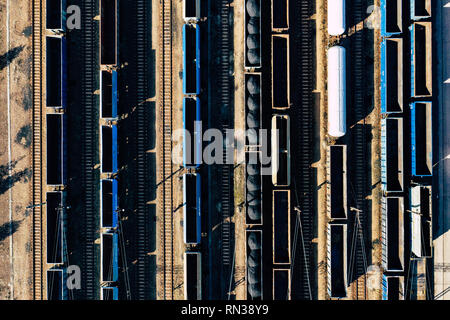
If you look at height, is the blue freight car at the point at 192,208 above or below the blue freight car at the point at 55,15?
below

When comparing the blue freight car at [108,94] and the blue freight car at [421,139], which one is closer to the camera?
the blue freight car at [421,139]

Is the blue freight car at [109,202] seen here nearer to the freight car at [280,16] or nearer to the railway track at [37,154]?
the railway track at [37,154]

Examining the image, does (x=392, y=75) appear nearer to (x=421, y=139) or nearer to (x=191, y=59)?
(x=421, y=139)

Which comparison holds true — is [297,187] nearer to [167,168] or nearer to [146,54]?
[167,168]

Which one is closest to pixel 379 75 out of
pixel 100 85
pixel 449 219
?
pixel 449 219

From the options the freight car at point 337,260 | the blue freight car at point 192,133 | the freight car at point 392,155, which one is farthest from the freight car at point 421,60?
the blue freight car at point 192,133

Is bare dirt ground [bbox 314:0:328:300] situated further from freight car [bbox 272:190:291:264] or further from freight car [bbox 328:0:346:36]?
freight car [bbox 272:190:291:264]
